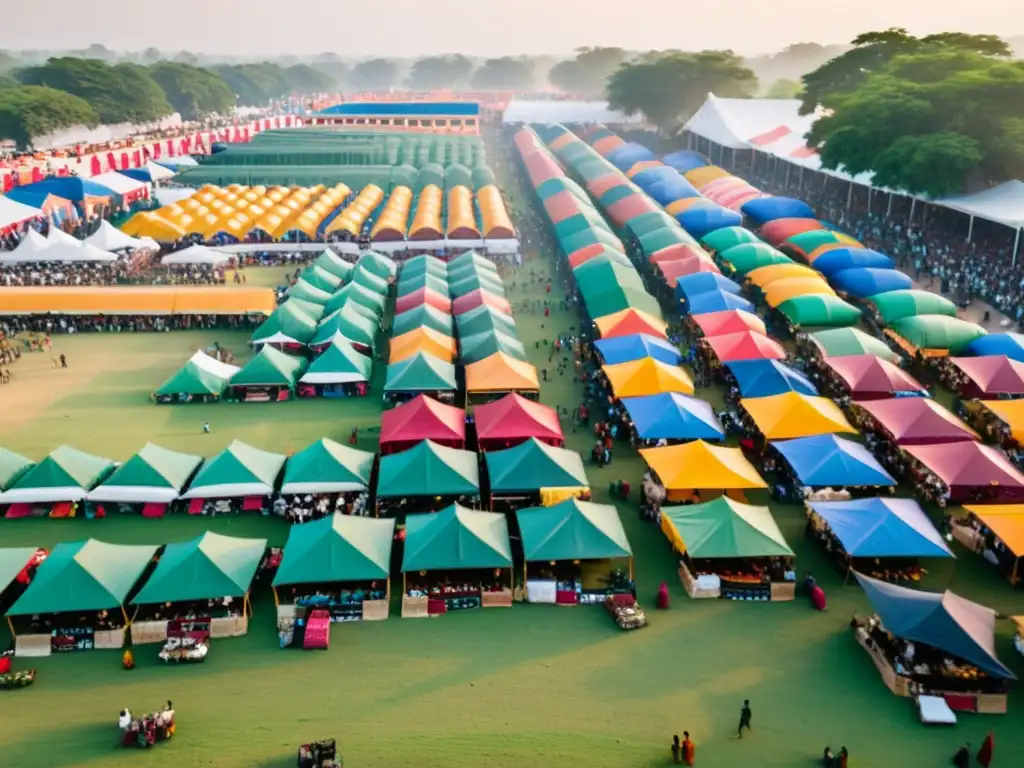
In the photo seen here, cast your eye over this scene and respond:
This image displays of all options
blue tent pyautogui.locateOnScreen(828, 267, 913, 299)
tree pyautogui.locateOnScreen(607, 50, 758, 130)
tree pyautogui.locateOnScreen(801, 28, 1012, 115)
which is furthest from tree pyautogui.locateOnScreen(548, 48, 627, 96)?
blue tent pyautogui.locateOnScreen(828, 267, 913, 299)

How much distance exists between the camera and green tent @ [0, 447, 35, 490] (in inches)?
739

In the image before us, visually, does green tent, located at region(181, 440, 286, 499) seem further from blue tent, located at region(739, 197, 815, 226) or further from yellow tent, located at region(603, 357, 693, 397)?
blue tent, located at region(739, 197, 815, 226)

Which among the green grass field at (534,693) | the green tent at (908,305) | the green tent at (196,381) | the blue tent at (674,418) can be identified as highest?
the green tent at (908,305)

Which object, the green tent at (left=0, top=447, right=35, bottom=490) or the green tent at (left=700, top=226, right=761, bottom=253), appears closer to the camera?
the green tent at (left=0, top=447, right=35, bottom=490)

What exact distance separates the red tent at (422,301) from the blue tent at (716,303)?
865 centimetres

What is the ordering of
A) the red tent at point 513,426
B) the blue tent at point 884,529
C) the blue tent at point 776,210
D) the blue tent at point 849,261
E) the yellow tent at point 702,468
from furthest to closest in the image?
1. the blue tent at point 776,210
2. the blue tent at point 849,261
3. the red tent at point 513,426
4. the yellow tent at point 702,468
5. the blue tent at point 884,529

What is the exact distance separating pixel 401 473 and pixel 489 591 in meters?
3.98

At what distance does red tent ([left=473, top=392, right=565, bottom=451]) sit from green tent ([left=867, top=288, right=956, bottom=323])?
526 inches

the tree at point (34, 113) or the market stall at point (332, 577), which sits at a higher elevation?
the tree at point (34, 113)

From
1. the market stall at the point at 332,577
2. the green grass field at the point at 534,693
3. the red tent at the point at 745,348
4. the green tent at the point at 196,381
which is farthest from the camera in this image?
the red tent at the point at 745,348

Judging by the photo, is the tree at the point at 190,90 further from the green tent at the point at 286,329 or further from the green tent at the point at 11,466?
the green tent at the point at 11,466

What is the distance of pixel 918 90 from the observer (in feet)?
140

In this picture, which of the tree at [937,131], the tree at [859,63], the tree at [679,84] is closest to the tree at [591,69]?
the tree at [679,84]

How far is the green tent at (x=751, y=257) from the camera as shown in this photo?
3366 cm
